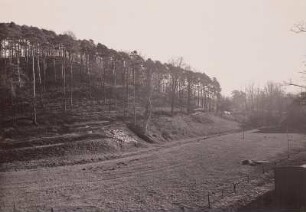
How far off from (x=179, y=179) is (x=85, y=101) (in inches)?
1575

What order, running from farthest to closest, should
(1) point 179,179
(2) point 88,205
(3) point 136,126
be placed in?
(3) point 136,126
(1) point 179,179
(2) point 88,205

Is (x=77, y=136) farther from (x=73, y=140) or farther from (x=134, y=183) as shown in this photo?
(x=134, y=183)

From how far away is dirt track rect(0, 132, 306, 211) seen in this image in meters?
20.3

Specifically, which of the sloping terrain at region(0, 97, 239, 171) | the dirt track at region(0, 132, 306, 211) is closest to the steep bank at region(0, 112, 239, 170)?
the sloping terrain at region(0, 97, 239, 171)

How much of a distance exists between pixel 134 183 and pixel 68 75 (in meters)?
52.4

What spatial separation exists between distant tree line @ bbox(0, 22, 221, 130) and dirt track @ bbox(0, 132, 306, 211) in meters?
21.8

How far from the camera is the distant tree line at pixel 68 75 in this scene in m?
58.1

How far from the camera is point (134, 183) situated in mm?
25234

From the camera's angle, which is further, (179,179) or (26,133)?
(26,133)

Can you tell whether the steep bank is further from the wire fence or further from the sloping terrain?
the wire fence

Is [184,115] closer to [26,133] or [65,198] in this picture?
[26,133]

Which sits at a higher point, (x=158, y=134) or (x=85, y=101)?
(x=85, y=101)

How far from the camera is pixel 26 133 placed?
148ft

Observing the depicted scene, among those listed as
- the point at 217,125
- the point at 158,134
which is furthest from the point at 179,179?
the point at 217,125
